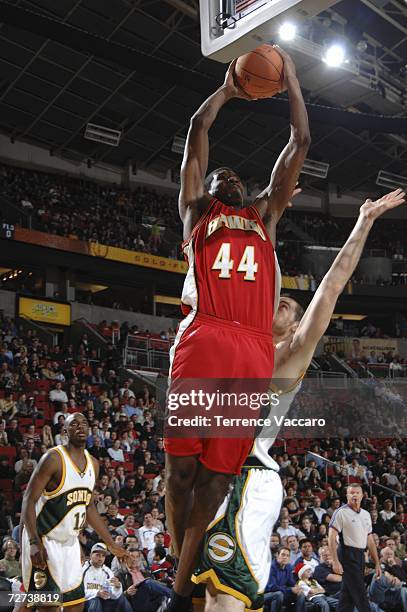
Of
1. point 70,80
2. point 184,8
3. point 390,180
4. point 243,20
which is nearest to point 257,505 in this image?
point 243,20

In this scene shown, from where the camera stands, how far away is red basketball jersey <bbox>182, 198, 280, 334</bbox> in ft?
10.0

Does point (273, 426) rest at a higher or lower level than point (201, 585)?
higher

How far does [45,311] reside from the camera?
22.6 meters

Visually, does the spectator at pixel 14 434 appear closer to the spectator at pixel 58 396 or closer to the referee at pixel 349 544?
the spectator at pixel 58 396

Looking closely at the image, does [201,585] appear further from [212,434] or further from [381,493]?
[381,493]

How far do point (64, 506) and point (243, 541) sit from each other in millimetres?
2987

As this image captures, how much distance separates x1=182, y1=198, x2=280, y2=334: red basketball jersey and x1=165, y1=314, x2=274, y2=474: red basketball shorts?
0.06 m

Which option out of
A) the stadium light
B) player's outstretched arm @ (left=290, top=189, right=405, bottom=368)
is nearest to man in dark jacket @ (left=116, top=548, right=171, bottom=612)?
player's outstretched arm @ (left=290, top=189, right=405, bottom=368)

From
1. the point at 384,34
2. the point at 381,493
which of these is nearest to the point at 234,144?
the point at 384,34

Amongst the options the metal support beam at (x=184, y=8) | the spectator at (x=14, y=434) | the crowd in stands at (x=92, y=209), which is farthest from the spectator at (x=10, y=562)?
the metal support beam at (x=184, y=8)

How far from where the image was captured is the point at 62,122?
23984 mm

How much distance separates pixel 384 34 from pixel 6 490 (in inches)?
643

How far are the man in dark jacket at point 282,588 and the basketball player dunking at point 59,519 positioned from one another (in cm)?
382

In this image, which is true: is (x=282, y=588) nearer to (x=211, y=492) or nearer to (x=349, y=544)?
(x=349, y=544)
